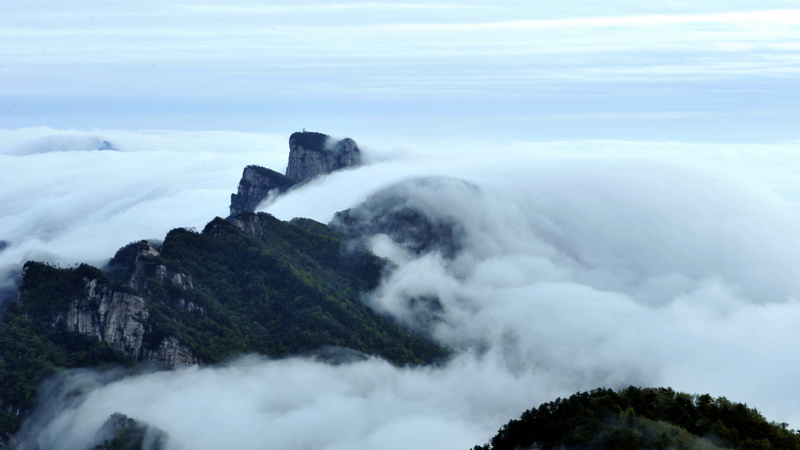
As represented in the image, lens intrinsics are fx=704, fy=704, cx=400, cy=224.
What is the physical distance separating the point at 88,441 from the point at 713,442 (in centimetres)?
7799

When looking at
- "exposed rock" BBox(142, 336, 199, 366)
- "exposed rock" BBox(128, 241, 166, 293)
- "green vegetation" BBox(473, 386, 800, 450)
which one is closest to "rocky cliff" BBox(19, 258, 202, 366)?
"exposed rock" BBox(142, 336, 199, 366)

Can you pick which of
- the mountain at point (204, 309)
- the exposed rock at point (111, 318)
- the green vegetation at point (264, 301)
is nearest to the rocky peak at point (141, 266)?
the mountain at point (204, 309)

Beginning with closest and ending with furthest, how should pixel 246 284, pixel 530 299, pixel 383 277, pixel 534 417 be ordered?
1. pixel 534 417
2. pixel 246 284
3. pixel 383 277
4. pixel 530 299

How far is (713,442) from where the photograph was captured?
60969 millimetres

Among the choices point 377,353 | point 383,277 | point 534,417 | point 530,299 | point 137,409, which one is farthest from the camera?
point 530,299

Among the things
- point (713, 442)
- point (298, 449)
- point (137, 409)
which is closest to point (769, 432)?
point (713, 442)

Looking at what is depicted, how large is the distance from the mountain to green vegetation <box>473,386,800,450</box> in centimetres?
6399

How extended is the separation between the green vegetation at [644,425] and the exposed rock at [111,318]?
2531 inches

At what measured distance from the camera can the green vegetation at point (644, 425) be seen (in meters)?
59.8

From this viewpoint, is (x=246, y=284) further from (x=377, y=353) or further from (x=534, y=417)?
(x=534, y=417)

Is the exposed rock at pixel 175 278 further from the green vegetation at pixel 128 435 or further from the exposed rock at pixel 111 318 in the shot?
the green vegetation at pixel 128 435

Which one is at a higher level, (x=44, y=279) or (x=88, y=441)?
(x=44, y=279)

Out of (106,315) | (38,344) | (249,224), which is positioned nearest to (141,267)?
(106,315)

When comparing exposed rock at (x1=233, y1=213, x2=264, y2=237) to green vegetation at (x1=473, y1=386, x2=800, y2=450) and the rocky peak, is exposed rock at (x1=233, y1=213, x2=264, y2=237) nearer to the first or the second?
the rocky peak
